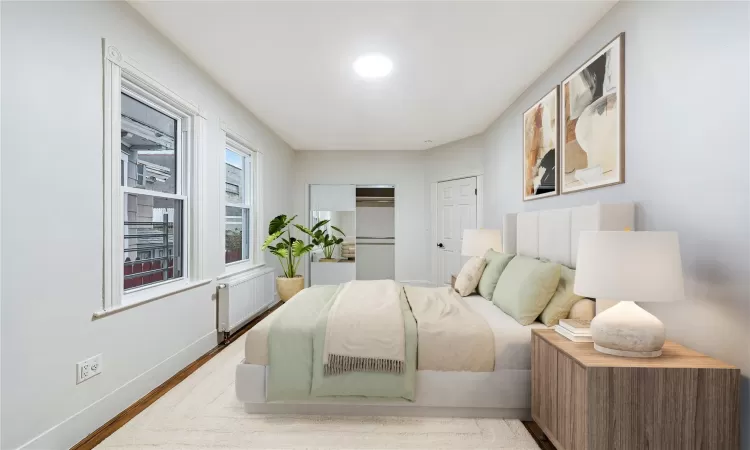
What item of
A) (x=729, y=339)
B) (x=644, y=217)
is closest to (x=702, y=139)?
A: (x=644, y=217)

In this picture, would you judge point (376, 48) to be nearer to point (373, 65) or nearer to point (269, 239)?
point (373, 65)

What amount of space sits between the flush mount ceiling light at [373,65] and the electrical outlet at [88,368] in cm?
270

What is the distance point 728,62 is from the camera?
60.2 inches

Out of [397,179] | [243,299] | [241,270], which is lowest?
[243,299]

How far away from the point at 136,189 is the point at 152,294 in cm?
74

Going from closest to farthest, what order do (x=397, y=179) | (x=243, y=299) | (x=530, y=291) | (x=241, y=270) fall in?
1. (x=530, y=291)
2. (x=243, y=299)
3. (x=241, y=270)
4. (x=397, y=179)

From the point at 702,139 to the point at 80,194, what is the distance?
3.05 meters

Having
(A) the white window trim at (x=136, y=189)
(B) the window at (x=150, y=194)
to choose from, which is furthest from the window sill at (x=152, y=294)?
(B) the window at (x=150, y=194)

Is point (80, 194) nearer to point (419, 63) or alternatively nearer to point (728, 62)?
point (419, 63)

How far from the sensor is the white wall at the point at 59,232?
163 centimetres

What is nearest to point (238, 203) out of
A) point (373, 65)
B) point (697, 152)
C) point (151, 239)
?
point (151, 239)

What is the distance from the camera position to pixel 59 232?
1.86 m

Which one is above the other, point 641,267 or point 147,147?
point 147,147

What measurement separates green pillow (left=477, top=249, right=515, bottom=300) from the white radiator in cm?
239
